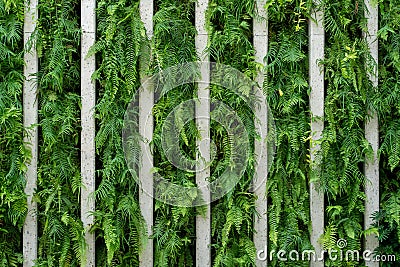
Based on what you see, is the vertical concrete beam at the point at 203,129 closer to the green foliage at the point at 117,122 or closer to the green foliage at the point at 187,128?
the green foliage at the point at 187,128

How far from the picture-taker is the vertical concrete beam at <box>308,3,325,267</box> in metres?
3.55

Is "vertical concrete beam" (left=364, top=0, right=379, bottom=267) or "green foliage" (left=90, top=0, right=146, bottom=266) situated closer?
"green foliage" (left=90, top=0, right=146, bottom=266)

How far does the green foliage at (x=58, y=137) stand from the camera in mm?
3455

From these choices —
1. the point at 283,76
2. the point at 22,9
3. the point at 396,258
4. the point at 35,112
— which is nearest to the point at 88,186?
the point at 35,112

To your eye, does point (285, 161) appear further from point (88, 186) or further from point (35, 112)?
point (35, 112)

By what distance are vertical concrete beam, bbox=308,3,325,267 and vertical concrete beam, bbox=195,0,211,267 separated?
0.66 m

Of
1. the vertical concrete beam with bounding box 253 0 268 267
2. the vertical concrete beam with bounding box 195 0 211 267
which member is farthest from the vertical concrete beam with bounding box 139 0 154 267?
the vertical concrete beam with bounding box 253 0 268 267

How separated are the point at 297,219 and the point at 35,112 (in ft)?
5.92

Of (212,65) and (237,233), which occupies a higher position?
(212,65)

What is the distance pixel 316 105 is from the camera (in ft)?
11.7

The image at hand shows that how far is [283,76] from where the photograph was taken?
3566 mm

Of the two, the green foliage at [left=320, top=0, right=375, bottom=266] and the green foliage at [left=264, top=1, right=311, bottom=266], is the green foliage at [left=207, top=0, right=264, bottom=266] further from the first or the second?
the green foliage at [left=320, top=0, right=375, bottom=266]

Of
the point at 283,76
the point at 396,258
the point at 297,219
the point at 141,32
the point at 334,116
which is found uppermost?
the point at 141,32

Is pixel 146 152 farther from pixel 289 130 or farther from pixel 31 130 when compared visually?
pixel 289 130
